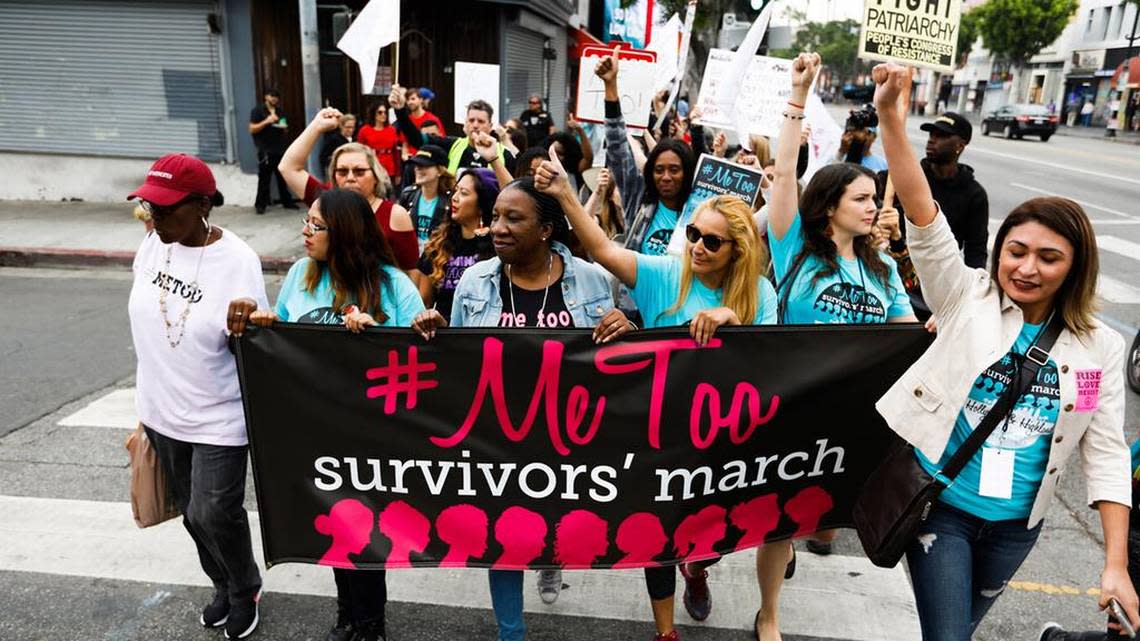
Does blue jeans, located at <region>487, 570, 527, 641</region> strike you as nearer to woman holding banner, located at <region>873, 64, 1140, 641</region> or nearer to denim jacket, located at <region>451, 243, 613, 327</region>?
denim jacket, located at <region>451, 243, 613, 327</region>

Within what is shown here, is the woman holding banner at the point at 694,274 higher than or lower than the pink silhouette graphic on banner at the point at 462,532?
higher

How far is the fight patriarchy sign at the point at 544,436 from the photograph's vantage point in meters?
2.81

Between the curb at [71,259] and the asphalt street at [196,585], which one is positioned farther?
the curb at [71,259]

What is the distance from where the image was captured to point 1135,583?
8.02ft

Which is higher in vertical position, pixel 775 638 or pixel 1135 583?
pixel 1135 583

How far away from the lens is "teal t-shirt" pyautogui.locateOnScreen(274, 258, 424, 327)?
119 inches

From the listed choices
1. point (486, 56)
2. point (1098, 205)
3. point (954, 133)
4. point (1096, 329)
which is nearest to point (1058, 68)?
point (1098, 205)

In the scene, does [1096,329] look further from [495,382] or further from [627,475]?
[495,382]

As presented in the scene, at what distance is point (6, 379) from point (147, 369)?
3.87 meters

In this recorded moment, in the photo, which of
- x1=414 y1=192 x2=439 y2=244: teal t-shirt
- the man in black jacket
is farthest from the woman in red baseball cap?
the man in black jacket

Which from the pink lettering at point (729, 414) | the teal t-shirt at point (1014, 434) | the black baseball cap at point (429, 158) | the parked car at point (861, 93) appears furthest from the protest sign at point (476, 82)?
the teal t-shirt at point (1014, 434)

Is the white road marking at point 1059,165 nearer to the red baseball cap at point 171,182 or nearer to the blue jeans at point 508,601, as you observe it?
the blue jeans at point 508,601

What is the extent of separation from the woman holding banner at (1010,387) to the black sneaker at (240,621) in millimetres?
2475

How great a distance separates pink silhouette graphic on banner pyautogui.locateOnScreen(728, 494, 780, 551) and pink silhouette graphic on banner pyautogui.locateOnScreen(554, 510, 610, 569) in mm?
482
